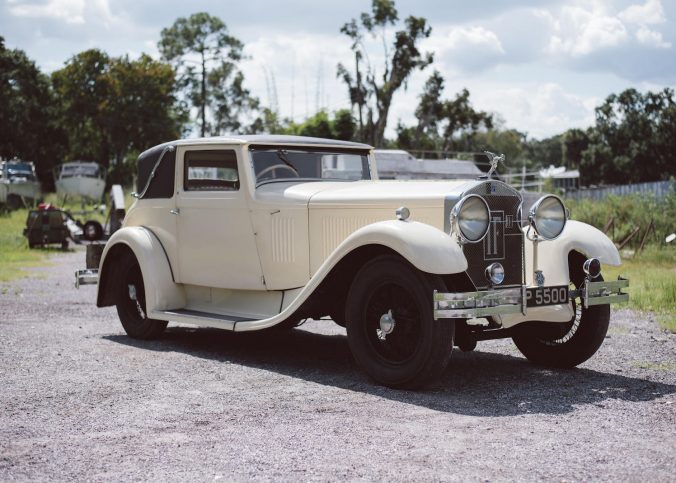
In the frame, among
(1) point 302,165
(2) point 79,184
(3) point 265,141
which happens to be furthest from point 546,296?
(2) point 79,184

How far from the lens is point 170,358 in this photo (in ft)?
22.3

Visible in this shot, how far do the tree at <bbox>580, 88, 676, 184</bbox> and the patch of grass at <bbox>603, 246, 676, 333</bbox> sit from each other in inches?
1525

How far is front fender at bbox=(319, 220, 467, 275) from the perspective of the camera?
17.0ft

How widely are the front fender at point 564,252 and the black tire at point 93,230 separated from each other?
51.7ft

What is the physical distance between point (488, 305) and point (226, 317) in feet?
7.88

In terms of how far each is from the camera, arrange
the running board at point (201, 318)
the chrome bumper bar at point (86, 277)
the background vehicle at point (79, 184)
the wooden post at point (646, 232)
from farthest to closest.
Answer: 1. the background vehicle at point (79, 184)
2. the wooden post at point (646, 232)
3. the chrome bumper bar at point (86, 277)
4. the running board at point (201, 318)

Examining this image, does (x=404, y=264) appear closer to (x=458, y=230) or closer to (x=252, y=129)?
(x=458, y=230)

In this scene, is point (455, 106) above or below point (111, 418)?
above

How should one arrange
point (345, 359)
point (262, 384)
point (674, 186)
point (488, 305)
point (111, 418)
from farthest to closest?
point (674, 186) < point (345, 359) < point (262, 384) < point (488, 305) < point (111, 418)

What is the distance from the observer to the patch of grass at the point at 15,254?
14.7 metres

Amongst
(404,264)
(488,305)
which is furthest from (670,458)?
(404,264)

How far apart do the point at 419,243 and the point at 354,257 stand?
79 centimetres

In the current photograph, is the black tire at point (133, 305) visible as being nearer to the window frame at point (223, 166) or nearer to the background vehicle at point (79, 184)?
the window frame at point (223, 166)

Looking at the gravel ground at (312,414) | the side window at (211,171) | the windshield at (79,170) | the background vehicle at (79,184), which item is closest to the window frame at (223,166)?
the side window at (211,171)
